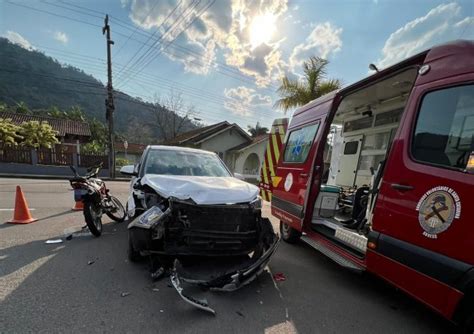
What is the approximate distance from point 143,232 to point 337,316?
7.53 ft

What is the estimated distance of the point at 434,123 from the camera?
234 cm

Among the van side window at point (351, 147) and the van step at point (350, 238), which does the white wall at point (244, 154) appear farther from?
the van step at point (350, 238)

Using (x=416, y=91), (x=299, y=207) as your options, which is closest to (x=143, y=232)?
(x=299, y=207)

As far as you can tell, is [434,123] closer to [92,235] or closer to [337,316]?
[337,316]

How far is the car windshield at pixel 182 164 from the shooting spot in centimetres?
433

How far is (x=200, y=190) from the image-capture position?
10.5 feet

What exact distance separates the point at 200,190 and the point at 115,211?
346 cm

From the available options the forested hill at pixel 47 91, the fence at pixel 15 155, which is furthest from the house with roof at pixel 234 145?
the forested hill at pixel 47 91

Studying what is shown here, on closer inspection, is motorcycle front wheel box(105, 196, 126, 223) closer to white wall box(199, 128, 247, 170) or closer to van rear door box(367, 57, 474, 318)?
van rear door box(367, 57, 474, 318)

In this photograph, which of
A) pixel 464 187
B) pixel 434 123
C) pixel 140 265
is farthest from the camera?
pixel 140 265

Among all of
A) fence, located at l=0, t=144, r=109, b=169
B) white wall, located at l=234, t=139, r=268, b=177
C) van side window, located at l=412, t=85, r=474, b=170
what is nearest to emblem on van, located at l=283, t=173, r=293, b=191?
van side window, located at l=412, t=85, r=474, b=170

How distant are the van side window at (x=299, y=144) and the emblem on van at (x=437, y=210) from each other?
7.51 feet

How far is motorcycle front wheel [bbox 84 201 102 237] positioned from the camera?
4.52 m

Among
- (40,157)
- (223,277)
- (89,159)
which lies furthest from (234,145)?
(223,277)
